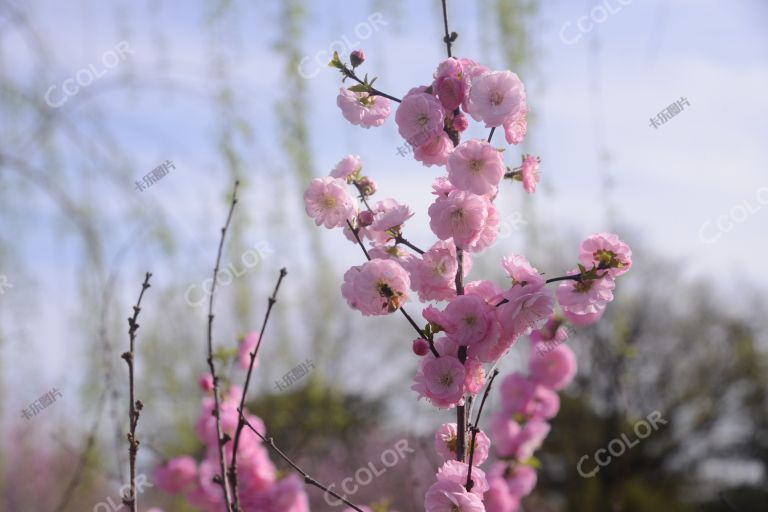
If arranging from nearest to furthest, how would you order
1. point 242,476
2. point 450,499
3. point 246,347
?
point 450,499
point 246,347
point 242,476

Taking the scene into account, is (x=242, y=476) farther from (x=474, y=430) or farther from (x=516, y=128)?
(x=516, y=128)

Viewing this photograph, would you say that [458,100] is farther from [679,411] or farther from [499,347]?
[679,411]

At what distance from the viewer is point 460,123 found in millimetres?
1062

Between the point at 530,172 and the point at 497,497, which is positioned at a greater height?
the point at 530,172

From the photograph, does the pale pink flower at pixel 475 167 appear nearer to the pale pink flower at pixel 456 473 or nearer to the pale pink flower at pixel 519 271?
the pale pink flower at pixel 519 271

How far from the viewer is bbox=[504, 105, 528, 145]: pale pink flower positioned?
105cm

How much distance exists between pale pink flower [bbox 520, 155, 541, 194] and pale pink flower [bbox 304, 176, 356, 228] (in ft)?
0.84

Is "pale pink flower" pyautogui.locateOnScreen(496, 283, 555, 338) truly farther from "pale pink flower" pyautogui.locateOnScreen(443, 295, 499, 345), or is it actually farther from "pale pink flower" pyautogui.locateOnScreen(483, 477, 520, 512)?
"pale pink flower" pyautogui.locateOnScreen(483, 477, 520, 512)

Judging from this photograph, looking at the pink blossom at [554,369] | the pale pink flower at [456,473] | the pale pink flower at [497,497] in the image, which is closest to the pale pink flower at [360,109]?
the pale pink flower at [456,473]

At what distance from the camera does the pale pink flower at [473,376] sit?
3.26 feet

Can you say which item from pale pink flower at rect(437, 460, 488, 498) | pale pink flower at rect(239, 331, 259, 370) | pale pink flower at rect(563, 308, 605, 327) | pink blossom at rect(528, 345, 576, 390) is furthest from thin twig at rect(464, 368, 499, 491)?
pink blossom at rect(528, 345, 576, 390)

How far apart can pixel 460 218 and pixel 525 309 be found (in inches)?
5.8

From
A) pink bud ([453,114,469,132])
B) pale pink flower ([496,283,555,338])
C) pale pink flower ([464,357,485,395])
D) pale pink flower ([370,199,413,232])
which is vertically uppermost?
pink bud ([453,114,469,132])

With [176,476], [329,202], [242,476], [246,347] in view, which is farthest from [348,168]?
[176,476]
